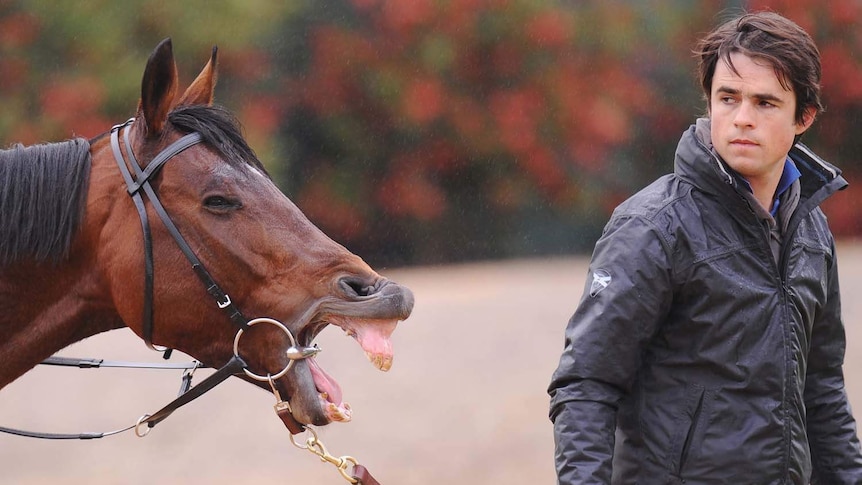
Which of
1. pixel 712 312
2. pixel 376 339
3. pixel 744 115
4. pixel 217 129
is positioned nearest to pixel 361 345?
pixel 376 339

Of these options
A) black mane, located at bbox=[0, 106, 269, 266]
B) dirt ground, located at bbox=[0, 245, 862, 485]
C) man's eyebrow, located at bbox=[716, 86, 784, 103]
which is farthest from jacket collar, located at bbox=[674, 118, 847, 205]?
dirt ground, located at bbox=[0, 245, 862, 485]

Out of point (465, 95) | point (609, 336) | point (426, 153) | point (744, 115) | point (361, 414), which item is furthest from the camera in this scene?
point (426, 153)

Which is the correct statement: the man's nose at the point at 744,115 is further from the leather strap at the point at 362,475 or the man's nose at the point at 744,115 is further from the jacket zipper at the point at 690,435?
the leather strap at the point at 362,475

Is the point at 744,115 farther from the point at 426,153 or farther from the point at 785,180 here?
the point at 426,153

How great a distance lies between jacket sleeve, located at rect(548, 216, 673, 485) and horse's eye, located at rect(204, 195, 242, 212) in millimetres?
867

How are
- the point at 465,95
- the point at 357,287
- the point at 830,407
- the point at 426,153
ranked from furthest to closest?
the point at 426,153
the point at 465,95
the point at 830,407
the point at 357,287

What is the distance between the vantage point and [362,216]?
9352 mm

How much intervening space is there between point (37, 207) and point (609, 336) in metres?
1.37

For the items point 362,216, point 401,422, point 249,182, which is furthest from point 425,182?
point 249,182

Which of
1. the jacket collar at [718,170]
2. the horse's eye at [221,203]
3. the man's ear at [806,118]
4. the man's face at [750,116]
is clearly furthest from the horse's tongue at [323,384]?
the man's ear at [806,118]

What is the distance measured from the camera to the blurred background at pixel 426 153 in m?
7.09

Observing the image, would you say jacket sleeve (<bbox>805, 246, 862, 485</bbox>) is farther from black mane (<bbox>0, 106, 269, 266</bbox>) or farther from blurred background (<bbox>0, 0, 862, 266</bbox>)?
blurred background (<bbox>0, 0, 862, 266</bbox>)

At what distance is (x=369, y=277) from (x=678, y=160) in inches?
30.3

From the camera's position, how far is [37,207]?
2.60 meters
